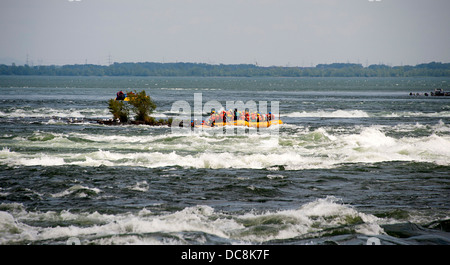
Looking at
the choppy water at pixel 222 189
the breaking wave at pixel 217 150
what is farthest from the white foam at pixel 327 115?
the choppy water at pixel 222 189

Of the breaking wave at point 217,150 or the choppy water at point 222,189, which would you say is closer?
the choppy water at point 222,189

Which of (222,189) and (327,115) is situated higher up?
(327,115)

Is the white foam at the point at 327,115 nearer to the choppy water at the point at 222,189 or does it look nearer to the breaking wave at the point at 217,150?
the breaking wave at the point at 217,150

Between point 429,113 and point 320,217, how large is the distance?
5331cm

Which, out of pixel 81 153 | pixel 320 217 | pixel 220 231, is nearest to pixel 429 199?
pixel 320 217

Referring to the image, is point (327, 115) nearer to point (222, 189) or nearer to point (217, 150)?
point (217, 150)

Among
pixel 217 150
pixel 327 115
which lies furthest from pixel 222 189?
pixel 327 115

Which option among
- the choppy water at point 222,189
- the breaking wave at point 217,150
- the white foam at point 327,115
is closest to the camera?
the choppy water at point 222,189

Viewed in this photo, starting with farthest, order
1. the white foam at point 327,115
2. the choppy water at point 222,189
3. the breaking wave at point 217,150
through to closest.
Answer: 1. the white foam at point 327,115
2. the breaking wave at point 217,150
3. the choppy water at point 222,189

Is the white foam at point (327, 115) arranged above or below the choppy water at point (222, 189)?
above

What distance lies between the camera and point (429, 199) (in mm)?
18344

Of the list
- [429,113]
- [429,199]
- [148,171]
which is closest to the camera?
[429,199]

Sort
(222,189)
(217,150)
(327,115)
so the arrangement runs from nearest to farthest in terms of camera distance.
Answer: (222,189) < (217,150) < (327,115)
